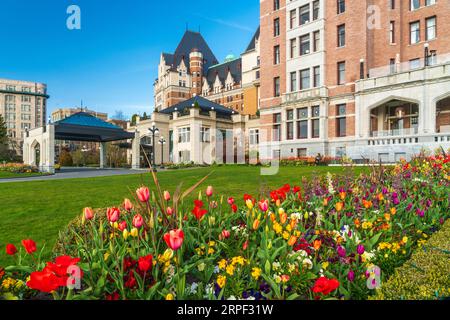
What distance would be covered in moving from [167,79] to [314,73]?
163 ft

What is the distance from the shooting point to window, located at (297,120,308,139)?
2778 centimetres

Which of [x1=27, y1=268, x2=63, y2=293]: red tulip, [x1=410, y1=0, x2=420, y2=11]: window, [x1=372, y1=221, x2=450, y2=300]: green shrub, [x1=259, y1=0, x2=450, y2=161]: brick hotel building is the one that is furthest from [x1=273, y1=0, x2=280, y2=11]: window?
[x1=27, y1=268, x2=63, y2=293]: red tulip

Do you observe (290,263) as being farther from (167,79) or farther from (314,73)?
(167,79)

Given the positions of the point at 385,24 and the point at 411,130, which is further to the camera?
the point at 385,24

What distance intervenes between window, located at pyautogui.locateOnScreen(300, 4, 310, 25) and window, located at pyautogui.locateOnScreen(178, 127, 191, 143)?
64.0ft

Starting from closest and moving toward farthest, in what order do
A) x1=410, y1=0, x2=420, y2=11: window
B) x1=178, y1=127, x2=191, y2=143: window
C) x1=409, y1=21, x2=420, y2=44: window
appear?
x1=410, y1=0, x2=420, y2=11: window < x1=409, y1=21, x2=420, y2=44: window < x1=178, y1=127, x2=191, y2=143: window

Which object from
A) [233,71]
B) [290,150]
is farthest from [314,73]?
[233,71]

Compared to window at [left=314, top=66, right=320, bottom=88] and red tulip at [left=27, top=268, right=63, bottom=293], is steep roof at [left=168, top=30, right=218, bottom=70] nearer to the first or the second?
window at [left=314, top=66, right=320, bottom=88]

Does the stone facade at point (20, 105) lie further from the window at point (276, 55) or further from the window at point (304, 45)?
the window at point (304, 45)

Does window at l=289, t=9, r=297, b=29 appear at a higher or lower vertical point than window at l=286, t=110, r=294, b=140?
higher

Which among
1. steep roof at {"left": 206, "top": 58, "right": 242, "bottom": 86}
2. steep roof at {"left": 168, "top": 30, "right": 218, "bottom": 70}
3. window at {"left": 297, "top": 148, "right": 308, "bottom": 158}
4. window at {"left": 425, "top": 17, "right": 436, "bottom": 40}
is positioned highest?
steep roof at {"left": 168, "top": 30, "right": 218, "bottom": 70}

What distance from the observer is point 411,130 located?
20156mm

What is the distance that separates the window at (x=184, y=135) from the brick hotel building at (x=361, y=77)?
12770 mm
